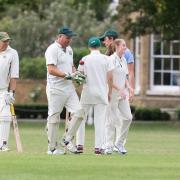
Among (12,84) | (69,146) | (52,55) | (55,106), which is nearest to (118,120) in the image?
A: (69,146)

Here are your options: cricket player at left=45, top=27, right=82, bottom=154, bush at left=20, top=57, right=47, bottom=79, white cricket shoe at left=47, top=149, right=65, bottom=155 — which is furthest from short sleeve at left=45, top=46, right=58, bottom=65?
bush at left=20, top=57, right=47, bottom=79

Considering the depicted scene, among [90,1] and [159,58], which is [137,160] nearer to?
[90,1]

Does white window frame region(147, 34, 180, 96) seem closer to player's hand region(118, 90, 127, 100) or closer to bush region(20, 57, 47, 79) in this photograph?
bush region(20, 57, 47, 79)

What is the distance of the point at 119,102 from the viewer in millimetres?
18047

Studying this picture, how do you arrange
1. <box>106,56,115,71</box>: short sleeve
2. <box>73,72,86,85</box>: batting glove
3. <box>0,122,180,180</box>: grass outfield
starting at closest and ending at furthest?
1. <box>0,122,180,180</box>: grass outfield
2. <box>73,72,86,85</box>: batting glove
3. <box>106,56,115,71</box>: short sleeve

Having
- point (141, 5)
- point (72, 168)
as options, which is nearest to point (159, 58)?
point (141, 5)

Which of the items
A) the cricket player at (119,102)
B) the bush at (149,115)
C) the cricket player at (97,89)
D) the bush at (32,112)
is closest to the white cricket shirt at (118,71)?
the cricket player at (119,102)

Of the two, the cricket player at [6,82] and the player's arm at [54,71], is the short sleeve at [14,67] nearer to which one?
the cricket player at [6,82]

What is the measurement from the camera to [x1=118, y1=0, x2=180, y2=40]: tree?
119ft

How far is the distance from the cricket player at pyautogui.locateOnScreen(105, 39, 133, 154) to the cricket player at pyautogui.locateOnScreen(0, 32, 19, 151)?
1.78 m

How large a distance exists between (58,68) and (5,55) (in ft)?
4.28

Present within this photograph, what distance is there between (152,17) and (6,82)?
20391 mm

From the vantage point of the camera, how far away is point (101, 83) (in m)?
17.7

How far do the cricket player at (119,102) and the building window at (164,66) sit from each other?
29.2 metres
